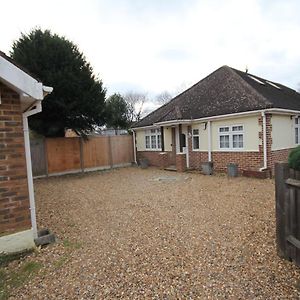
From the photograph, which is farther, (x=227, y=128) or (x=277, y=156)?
(x=227, y=128)

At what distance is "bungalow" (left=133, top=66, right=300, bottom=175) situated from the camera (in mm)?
10578

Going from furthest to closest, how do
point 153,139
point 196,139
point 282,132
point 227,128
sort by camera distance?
point 153,139
point 196,139
point 227,128
point 282,132

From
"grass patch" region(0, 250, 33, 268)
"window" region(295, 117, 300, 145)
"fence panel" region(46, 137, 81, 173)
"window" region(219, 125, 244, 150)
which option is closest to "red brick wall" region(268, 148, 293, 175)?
"window" region(219, 125, 244, 150)

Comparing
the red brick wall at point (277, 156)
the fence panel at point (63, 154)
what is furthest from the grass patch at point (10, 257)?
the fence panel at point (63, 154)

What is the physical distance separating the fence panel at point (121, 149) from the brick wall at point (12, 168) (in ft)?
40.7

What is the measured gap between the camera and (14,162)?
385 centimetres

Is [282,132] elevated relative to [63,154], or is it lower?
elevated

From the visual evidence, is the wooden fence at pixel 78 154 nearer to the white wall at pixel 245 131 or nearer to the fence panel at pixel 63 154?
the fence panel at pixel 63 154

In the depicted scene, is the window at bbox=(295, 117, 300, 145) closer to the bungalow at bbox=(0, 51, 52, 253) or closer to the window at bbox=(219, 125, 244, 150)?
the window at bbox=(219, 125, 244, 150)

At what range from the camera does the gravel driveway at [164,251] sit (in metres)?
2.93

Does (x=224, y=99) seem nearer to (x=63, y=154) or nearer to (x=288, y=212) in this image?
(x=63, y=154)

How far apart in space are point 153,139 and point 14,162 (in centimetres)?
1280

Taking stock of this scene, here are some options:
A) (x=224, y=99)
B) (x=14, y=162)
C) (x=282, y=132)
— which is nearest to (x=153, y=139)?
(x=224, y=99)

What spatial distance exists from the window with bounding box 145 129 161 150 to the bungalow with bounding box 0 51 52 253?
1208 cm
